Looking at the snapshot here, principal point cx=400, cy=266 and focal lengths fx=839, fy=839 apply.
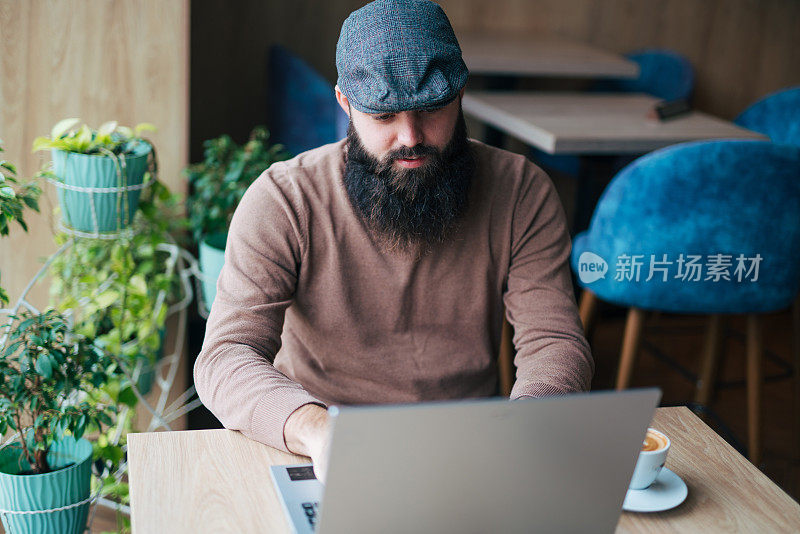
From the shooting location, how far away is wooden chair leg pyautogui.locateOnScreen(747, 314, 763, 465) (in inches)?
87.0

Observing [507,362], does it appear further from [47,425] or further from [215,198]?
[47,425]

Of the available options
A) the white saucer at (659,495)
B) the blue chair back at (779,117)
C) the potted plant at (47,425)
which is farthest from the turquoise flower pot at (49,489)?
the blue chair back at (779,117)

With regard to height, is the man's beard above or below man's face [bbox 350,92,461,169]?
below

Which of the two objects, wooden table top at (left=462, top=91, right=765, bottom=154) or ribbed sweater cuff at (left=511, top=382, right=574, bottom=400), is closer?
ribbed sweater cuff at (left=511, top=382, right=574, bottom=400)

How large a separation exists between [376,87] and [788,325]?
9.65ft

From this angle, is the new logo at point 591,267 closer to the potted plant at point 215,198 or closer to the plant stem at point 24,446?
the potted plant at point 215,198

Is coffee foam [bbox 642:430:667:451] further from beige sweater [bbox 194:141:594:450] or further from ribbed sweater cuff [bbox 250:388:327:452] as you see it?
ribbed sweater cuff [bbox 250:388:327:452]

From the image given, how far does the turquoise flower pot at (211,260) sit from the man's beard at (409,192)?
0.77 m

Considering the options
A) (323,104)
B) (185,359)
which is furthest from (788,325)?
(185,359)

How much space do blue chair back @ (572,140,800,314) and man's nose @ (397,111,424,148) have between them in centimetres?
91

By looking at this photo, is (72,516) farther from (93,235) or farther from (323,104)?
(323,104)

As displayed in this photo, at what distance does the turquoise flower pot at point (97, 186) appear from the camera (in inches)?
68.9

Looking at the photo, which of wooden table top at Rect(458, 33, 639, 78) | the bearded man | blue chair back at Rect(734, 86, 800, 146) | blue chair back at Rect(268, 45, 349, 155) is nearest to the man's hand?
the bearded man

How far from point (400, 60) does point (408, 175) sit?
0.19 meters
